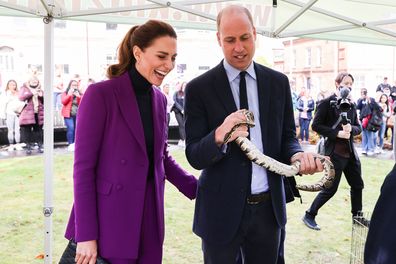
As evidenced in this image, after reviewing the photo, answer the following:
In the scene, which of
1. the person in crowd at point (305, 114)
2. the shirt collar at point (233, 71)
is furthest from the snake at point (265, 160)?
the person in crowd at point (305, 114)

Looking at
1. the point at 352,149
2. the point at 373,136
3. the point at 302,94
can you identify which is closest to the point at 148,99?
the point at 352,149

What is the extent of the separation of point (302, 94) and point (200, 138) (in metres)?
13.5

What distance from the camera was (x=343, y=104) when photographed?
4.93 m

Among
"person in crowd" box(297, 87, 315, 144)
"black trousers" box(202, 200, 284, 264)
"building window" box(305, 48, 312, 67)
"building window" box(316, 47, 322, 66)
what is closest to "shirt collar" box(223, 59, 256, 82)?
"black trousers" box(202, 200, 284, 264)

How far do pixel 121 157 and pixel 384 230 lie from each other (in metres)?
1.24

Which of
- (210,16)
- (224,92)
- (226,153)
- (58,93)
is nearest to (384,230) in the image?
(226,153)

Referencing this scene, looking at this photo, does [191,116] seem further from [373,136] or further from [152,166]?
[373,136]

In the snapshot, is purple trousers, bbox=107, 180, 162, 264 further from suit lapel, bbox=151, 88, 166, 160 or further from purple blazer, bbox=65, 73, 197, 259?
suit lapel, bbox=151, 88, 166, 160

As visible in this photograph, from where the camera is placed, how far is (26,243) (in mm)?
5055

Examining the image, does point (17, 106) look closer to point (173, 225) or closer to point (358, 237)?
point (173, 225)

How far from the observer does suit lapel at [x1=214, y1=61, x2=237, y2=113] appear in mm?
2125

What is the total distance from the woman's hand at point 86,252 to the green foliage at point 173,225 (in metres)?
2.66

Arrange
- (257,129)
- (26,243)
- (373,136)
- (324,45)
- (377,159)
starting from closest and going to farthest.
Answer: (257,129)
(26,243)
(377,159)
(373,136)
(324,45)

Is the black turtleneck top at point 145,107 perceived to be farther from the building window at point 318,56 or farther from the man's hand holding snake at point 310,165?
the building window at point 318,56
